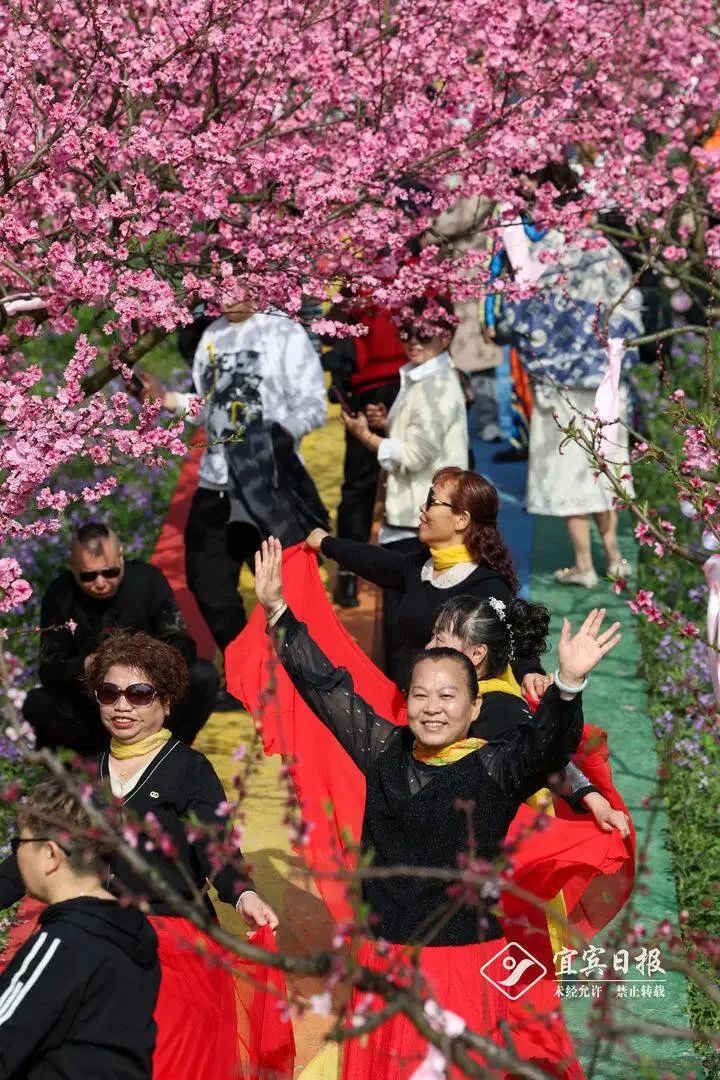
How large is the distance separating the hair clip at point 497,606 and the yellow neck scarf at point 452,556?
28cm

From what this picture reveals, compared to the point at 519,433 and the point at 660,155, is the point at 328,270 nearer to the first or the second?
the point at 660,155

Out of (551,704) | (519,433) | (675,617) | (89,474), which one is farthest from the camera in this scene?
(519,433)

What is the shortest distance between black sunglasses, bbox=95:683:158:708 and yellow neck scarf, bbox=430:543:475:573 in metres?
1.53

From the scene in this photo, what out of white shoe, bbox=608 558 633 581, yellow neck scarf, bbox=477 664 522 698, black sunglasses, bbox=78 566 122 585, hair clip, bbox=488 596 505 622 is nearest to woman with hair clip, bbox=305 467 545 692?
hair clip, bbox=488 596 505 622

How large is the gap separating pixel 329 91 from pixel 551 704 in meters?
4.04

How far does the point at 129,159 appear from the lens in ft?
23.9

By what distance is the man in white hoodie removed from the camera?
8586 millimetres

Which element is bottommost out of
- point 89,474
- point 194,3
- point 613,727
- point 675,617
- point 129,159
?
point 613,727

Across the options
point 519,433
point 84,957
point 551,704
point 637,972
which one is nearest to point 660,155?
point 519,433

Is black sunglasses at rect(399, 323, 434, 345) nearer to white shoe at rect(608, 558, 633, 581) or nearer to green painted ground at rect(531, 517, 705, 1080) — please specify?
green painted ground at rect(531, 517, 705, 1080)

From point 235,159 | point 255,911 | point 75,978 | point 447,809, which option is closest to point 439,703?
point 447,809

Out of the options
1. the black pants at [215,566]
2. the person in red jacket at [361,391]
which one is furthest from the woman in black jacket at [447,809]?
the person in red jacket at [361,391]

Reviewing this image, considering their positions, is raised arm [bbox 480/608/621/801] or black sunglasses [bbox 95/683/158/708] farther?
black sunglasses [bbox 95/683/158/708]

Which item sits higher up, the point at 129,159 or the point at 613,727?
the point at 129,159
